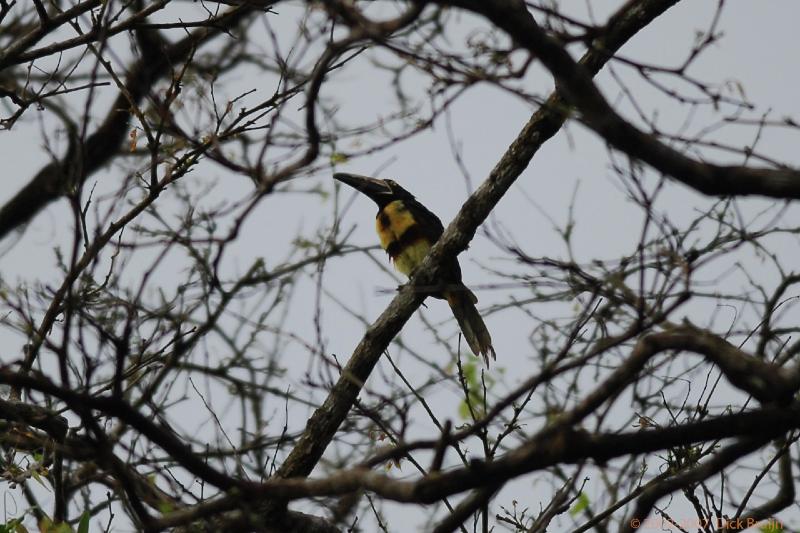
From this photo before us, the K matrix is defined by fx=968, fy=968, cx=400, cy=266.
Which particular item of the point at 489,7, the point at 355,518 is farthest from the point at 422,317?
the point at 489,7

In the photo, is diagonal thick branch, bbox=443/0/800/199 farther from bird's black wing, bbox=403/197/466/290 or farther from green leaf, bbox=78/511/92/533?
bird's black wing, bbox=403/197/466/290

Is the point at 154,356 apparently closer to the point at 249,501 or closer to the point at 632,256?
the point at 249,501

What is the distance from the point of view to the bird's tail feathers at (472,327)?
570cm

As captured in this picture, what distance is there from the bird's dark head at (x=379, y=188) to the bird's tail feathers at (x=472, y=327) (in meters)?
1.29

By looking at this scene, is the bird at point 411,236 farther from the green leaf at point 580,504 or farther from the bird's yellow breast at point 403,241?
the green leaf at point 580,504

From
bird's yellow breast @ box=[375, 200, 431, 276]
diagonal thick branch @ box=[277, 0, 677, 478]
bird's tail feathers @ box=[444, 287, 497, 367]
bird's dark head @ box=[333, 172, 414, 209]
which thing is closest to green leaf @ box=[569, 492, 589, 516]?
diagonal thick branch @ box=[277, 0, 677, 478]

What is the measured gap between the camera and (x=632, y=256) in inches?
109

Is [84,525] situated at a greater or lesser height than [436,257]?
lesser

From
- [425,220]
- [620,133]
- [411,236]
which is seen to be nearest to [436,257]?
[411,236]

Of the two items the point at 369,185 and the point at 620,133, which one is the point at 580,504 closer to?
the point at 620,133

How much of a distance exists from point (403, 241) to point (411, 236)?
6 cm

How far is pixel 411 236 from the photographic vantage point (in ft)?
20.5

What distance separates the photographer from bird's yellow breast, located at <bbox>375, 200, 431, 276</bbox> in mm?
6211

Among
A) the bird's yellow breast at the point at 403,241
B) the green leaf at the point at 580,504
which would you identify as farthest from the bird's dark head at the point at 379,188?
the green leaf at the point at 580,504
